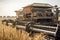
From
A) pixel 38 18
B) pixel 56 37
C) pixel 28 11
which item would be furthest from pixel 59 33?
pixel 28 11

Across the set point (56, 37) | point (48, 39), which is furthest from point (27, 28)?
point (56, 37)

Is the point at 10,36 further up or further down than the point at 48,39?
further up

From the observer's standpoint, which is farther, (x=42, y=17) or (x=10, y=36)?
(x=42, y=17)

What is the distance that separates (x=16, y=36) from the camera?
17.4 feet

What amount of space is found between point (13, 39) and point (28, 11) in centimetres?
1152

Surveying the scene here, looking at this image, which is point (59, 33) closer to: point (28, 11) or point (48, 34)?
point (48, 34)

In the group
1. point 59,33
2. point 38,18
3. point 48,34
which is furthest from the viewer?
point 38,18

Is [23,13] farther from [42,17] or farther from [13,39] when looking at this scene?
[13,39]

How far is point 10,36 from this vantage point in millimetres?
5422

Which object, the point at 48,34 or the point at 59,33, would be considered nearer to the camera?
the point at 59,33

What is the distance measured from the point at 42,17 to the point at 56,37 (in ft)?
26.7

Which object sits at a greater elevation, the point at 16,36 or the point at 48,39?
the point at 16,36

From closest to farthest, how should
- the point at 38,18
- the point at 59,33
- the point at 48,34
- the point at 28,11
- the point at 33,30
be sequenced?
the point at 59,33
the point at 48,34
the point at 33,30
the point at 38,18
the point at 28,11

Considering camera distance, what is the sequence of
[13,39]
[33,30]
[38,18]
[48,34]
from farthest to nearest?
[38,18]
[33,30]
[48,34]
[13,39]
